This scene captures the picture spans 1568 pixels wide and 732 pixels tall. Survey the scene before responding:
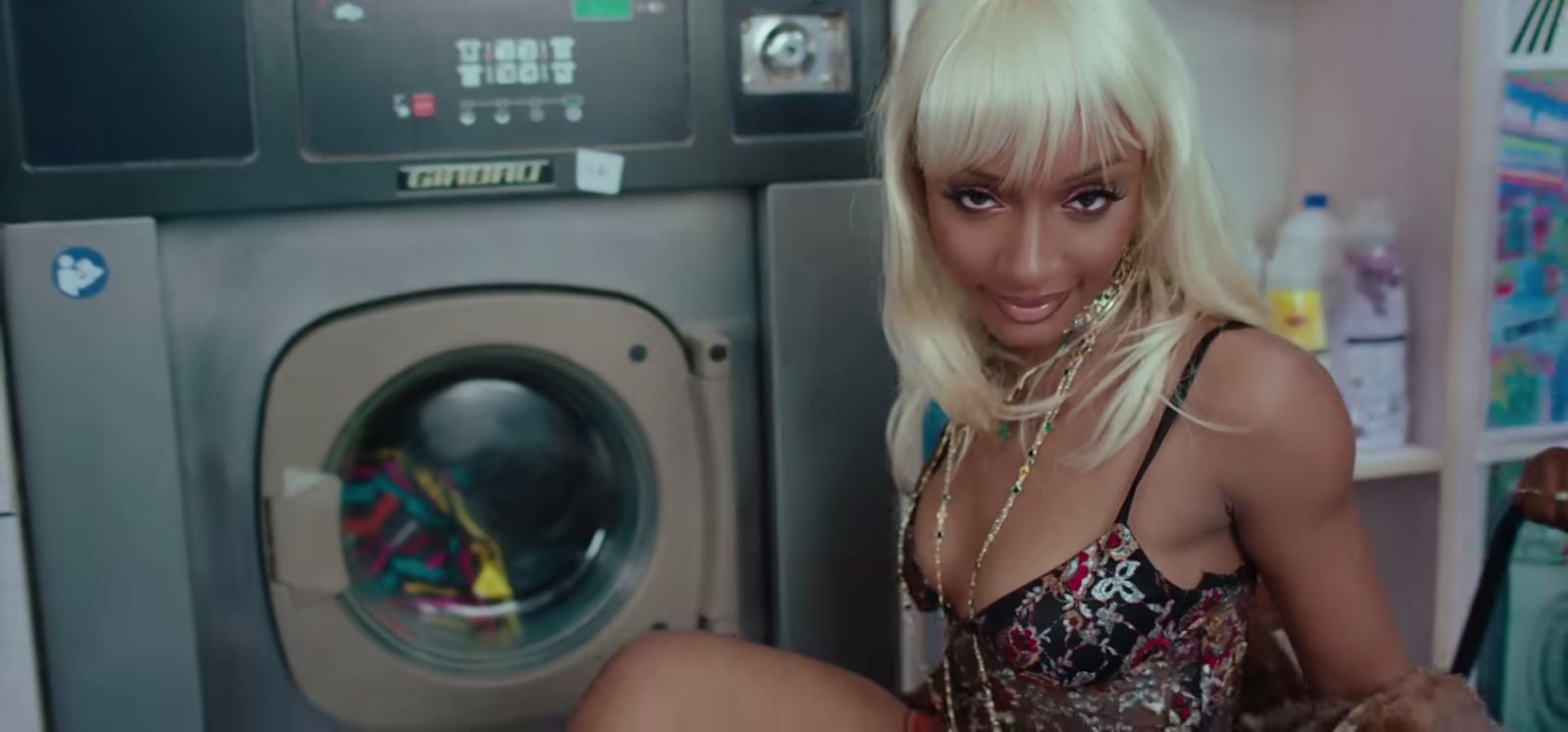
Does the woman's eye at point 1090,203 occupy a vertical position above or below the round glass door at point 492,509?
above

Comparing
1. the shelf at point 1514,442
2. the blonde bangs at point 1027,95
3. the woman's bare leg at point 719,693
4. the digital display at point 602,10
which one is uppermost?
the digital display at point 602,10

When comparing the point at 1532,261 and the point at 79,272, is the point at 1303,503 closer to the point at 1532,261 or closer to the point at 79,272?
the point at 1532,261

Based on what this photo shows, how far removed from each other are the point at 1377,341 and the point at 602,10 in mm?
1021

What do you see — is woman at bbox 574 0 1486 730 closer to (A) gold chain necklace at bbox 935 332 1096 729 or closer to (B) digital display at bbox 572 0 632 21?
(A) gold chain necklace at bbox 935 332 1096 729

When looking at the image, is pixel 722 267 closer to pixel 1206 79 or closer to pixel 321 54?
pixel 321 54

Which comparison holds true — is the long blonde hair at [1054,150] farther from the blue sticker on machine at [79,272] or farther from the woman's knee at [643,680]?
the blue sticker on machine at [79,272]

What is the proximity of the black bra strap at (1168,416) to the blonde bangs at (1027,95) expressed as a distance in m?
0.16

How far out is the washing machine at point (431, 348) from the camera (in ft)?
4.14

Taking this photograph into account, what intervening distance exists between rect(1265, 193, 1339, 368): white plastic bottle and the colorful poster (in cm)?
20

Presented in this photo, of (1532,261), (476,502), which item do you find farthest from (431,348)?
(1532,261)

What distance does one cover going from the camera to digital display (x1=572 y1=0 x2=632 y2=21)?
4.46 feet

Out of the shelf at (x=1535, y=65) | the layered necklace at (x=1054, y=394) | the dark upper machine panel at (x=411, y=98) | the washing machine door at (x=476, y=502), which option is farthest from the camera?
the shelf at (x=1535, y=65)

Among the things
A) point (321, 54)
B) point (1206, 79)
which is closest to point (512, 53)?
point (321, 54)

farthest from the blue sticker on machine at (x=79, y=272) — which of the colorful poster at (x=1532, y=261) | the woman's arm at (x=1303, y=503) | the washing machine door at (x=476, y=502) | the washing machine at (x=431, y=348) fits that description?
the colorful poster at (x=1532, y=261)
